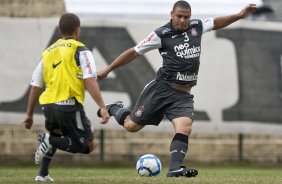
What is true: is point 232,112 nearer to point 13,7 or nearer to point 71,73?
point 13,7

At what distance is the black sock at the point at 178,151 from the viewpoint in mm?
9883

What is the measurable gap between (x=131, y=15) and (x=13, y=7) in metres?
2.88

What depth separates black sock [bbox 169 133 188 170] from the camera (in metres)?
9.88

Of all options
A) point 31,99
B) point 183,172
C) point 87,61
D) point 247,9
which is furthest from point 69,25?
point 247,9

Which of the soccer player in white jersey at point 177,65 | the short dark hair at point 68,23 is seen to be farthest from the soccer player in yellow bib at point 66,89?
the soccer player in white jersey at point 177,65

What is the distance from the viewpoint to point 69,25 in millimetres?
9172

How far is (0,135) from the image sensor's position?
1842cm

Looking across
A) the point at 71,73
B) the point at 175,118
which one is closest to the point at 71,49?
the point at 71,73

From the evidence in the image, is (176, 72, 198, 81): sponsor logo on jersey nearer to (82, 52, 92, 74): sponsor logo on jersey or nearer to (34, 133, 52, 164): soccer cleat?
(82, 52, 92, 74): sponsor logo on jersey

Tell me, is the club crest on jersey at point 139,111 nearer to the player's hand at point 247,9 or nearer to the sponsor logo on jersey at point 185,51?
the sponsor logo on jersey at point 185,51

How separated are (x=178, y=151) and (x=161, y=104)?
0.85 metres

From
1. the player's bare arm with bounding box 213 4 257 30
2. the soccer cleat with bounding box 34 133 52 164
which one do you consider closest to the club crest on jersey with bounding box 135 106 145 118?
the player's bare arm with bounding box 213 4 257 30

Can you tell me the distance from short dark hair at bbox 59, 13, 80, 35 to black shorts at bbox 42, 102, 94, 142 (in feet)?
2.49

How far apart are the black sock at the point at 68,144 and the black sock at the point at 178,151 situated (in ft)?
3.61
